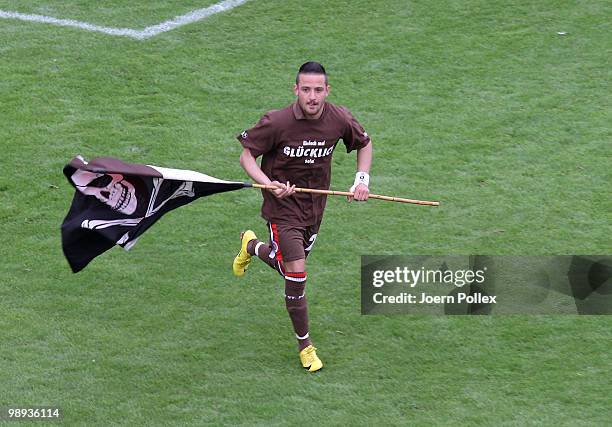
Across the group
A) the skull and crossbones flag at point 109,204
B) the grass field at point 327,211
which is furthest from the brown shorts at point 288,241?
the grass field at point 327,211

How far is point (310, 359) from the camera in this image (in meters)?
9.08

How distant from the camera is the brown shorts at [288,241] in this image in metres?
9.05

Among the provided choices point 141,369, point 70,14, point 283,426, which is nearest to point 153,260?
point 141,369

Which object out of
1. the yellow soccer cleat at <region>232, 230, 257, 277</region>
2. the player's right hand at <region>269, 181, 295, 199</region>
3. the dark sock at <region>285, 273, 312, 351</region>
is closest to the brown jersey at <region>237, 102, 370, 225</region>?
the player's right hand at <region>269, 181, 295, 199</region>

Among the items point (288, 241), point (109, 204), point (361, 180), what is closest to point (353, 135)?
point (361, 180)

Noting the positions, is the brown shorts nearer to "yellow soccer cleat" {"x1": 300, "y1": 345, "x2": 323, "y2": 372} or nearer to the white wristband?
the white wristband

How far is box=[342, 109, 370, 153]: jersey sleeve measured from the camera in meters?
9.19

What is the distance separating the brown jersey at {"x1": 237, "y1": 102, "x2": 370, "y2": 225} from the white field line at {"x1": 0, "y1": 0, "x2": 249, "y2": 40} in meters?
6.15

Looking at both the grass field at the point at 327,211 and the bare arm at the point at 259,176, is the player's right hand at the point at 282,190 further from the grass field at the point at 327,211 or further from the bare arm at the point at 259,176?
the grass field at the point at 327,211

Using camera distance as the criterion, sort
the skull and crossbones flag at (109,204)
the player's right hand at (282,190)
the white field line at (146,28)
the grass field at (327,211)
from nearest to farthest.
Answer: the grass field at (327,211) < the player's right hand at (282,190) < the skull and crossbones flag at (109,204) < the white field line at (146,28)

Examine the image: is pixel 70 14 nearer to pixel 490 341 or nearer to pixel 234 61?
pixel 234 61

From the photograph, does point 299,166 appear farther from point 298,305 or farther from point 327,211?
point 327,211

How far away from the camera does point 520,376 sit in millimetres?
8867

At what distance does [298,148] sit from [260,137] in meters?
0.29
